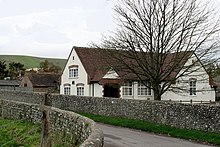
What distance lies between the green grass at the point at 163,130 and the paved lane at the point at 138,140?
0.81m

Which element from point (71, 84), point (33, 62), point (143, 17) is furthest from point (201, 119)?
point (33, 62)

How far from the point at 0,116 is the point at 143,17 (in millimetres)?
12590

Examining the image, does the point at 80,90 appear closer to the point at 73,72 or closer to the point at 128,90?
the point at 73,72

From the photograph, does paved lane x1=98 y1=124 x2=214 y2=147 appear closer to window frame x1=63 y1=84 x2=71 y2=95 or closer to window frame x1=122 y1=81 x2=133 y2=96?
window frame x1=122 y1=81 x2=133 y2=96

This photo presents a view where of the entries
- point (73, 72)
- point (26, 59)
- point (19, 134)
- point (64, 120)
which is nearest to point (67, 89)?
point (73, 72)

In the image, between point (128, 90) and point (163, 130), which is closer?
point (163, 130)

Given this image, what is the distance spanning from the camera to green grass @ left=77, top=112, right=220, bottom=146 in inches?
695

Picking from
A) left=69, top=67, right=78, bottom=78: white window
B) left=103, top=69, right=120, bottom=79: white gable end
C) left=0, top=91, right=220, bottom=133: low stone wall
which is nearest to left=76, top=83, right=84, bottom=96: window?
left=69, top=67, right=78, bottom=78: white window

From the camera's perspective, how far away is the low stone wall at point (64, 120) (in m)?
8.11

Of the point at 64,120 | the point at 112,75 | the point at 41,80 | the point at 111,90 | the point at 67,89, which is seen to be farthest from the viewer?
the point at 41,80

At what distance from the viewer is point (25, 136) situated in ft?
60.7

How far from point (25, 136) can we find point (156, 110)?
7.66m

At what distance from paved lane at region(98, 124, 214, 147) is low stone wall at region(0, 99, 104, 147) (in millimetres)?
2135

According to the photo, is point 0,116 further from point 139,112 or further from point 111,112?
point 139,112
